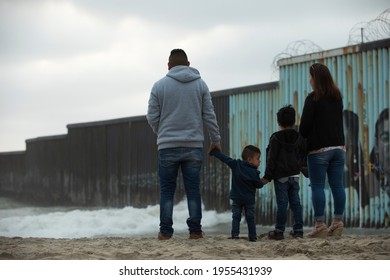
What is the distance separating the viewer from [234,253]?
18.7 ft

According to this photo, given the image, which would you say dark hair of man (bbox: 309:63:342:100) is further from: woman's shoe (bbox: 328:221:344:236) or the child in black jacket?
woman's shoe (bbox: 328:221:344:236)

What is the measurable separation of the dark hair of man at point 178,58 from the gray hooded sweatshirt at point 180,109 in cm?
6

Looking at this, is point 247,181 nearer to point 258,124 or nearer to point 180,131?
point 180,131

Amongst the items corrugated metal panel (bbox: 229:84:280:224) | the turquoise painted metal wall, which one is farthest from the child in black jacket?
corrugated metal panel (bbox: 229:84:280:224)

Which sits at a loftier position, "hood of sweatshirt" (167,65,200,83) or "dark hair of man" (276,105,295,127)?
"hood of sweatshirt" (167,65,200,83)

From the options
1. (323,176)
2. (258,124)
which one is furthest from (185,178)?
(258,124)

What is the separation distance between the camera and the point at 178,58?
6.92 meters

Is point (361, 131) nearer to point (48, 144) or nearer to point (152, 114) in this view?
point (152, 114)

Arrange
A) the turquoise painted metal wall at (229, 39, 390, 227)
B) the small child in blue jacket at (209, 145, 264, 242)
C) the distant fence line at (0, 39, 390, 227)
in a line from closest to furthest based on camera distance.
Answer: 1. the small child in blue jacket at (209, 145, 264, 242)
2. the turquoise painted metal wall at (229, 39, 390, 227)
3. the distant fence line at (0, 39, 390, 227)

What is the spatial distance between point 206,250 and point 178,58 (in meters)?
2.05

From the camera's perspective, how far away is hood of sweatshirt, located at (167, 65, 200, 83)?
22.3 ft

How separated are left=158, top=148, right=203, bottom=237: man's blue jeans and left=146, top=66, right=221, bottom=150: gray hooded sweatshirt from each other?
75 millimetres

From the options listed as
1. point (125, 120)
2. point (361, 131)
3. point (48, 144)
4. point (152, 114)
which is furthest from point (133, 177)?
point (152, 114)

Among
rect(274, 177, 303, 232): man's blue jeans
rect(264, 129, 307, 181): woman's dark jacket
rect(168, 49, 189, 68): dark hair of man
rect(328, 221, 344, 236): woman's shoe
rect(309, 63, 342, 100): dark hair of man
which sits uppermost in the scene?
rect(168, 49, 189, 68): dark hair of man
